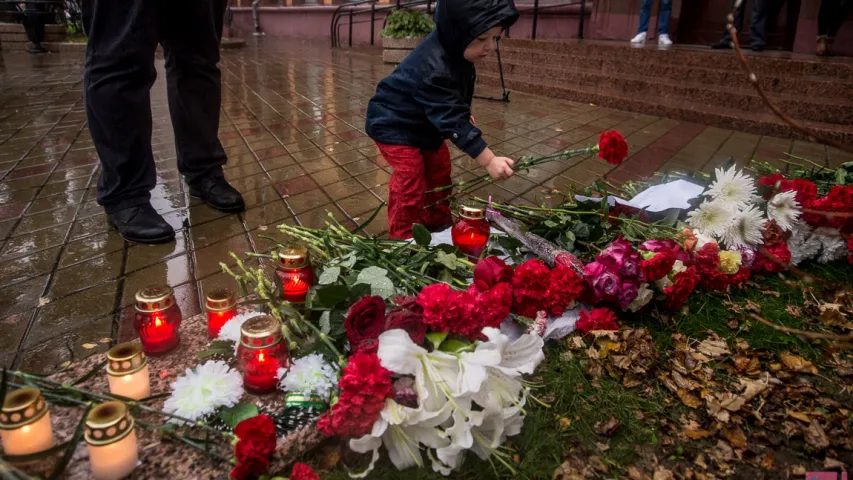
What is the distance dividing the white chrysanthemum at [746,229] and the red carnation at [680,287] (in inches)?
13.6

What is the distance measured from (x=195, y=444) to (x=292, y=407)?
0.75 ft

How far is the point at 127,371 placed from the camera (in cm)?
117

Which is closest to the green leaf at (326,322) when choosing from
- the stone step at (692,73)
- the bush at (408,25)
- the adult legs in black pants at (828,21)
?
the stone step at (692,73)

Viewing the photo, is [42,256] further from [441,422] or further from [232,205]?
[441,422]

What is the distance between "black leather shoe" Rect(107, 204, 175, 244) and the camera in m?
2.22

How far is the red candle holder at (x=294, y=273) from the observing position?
5.10 feet

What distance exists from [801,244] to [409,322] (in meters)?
1.96

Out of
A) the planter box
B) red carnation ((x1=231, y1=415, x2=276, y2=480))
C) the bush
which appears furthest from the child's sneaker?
red carnation ((x1=231, y1=415, x2=276, y2=480))

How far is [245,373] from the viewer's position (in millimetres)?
1309

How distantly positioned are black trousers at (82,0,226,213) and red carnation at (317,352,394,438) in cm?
164

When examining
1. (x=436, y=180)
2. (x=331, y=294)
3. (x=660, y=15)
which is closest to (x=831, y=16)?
(x=660, y=15)

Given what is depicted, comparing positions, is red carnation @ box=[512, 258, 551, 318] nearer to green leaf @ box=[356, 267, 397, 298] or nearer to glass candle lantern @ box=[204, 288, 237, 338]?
green leaf @ box=[356, 267, 397, 298]

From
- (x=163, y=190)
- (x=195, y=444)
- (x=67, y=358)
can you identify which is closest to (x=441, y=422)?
(x=195, y=444)

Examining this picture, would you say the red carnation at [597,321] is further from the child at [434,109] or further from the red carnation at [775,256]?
the red carnation at [775,256]
